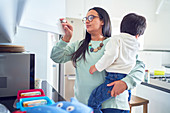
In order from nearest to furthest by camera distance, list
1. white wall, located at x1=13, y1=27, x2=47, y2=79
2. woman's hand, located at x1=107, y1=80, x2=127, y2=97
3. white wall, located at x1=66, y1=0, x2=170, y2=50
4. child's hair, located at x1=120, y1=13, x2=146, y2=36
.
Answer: woman's hand, located at x1=107, y1=80, x2=127, y2=97
child's hair, located at x1=120, y1=13, x2=146, y2=36
white wall, located at x1=13, y1=27, x2=47, y2=79
white wall, located at x1=66, y1=0, x2=170, y2=50

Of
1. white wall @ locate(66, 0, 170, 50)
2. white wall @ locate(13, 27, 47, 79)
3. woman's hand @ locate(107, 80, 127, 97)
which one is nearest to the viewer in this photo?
woman's hand @ locate(107, 80, 127, 97)

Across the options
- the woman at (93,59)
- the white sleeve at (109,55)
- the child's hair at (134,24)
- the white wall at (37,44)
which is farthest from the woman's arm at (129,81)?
the white wall at (37,44)

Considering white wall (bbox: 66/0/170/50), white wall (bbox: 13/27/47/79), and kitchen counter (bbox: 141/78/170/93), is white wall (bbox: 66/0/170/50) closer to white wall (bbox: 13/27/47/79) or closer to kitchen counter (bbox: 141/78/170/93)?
kitchen counter (bbox: 141/78/170/93)

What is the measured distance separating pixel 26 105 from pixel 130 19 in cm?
91

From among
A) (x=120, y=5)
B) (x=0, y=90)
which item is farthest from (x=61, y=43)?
(x=120, y=5)

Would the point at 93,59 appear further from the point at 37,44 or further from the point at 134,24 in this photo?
the point at 37,44

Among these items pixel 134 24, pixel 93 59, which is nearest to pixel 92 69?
pixel 93 59

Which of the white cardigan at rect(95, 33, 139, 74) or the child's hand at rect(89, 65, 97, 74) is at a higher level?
the white cardigan at rect(95, 33, 139, 74)

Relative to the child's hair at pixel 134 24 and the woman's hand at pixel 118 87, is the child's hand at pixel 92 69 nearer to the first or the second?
the woman's hand at pixel 118 87

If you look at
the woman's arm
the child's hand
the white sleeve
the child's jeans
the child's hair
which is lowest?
the child's jeans

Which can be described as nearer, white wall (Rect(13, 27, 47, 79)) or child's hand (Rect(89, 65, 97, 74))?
child's hand (Rect(89, 65, 97, 74))

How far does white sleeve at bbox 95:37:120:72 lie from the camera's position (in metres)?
0.98

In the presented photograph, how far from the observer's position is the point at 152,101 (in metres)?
2.00

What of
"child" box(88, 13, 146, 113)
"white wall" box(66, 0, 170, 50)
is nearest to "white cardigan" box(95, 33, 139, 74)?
"child" box(88, 13, 146, 113)
